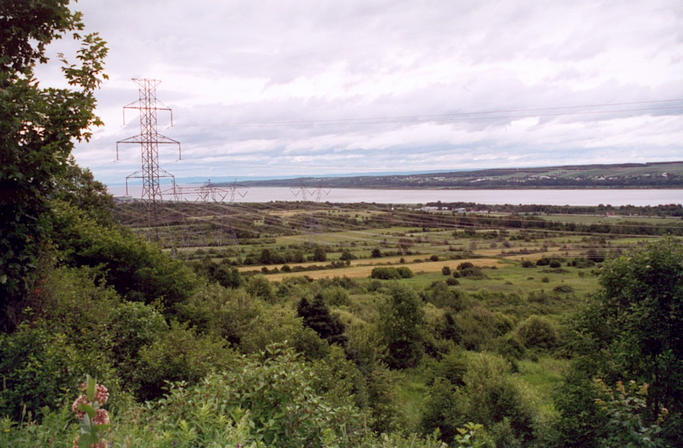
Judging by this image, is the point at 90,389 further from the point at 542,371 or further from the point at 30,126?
the point at 542,371

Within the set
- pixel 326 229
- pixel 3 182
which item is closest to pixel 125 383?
pixel 3 182

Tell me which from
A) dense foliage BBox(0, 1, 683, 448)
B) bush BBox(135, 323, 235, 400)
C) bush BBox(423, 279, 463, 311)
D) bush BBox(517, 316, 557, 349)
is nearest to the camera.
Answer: dense foliage BBox(0, 1, 683, 448)

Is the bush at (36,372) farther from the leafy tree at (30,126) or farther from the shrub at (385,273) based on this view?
the shrub at (385,273)

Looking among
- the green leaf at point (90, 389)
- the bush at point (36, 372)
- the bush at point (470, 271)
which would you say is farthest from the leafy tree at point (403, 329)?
the green leaf at point (90, 389)

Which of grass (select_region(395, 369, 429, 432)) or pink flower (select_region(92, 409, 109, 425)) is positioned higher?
pink flower (select_region(92, 409, 109, 425))

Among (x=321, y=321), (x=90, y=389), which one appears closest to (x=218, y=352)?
(x=90, y=389)

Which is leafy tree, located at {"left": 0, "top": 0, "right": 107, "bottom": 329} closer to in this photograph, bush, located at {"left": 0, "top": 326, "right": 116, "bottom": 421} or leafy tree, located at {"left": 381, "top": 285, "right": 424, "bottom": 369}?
bush, located at {"left": 0, "top": 326, "right": 116, "bottom": 421}

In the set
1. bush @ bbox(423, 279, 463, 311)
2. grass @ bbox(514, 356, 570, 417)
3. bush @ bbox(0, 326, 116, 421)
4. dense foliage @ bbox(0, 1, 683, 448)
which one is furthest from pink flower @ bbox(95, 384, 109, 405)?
bush @ bbox(423, 279, 463, 311)

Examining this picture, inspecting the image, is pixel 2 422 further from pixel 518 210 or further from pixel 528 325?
pixel 518 210
